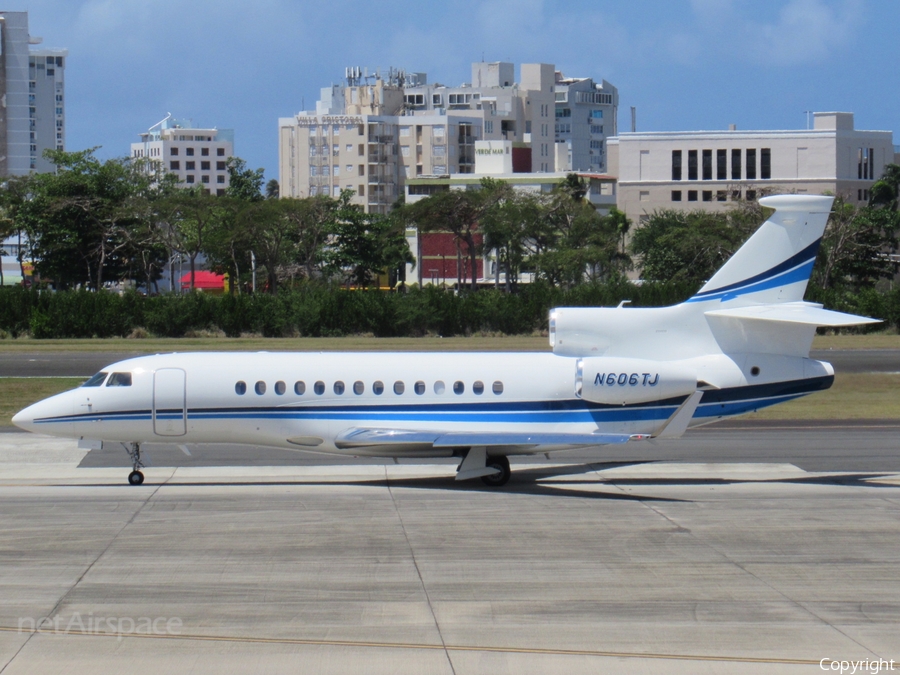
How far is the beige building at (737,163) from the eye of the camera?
13638 centimetres

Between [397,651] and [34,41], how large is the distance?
686 feet

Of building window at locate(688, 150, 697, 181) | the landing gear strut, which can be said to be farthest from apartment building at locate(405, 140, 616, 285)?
the landing gear strut

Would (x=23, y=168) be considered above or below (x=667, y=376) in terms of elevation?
above

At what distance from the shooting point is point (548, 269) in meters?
88.3

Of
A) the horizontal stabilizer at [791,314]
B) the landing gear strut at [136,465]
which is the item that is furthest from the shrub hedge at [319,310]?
the horizontal stabilizer at [791,314]

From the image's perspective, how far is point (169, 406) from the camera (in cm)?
2191

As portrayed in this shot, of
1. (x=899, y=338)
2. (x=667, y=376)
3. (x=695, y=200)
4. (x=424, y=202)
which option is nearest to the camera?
(x=667, y=376)

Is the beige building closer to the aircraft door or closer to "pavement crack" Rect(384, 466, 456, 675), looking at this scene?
the aircraft door

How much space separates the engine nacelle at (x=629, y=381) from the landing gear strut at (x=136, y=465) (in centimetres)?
902

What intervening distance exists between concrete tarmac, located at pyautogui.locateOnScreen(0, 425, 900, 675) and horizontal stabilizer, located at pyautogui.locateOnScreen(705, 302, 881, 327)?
340 cm

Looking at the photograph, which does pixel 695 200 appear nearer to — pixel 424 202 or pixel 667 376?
pixel 424 202

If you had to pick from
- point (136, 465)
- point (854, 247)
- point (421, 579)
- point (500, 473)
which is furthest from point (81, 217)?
point (421, 579)

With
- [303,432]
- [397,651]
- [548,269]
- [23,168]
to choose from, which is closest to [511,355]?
[303,432]

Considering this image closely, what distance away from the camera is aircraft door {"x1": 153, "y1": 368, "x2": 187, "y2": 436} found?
21.9 meters
